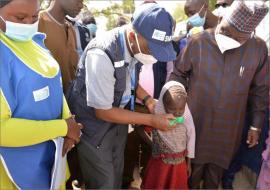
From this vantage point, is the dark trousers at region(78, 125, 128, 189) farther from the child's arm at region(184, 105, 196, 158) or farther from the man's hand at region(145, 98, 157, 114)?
the child's arm at region(184, 105, 196, 158)

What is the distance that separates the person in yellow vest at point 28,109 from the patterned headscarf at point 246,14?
1.35 m

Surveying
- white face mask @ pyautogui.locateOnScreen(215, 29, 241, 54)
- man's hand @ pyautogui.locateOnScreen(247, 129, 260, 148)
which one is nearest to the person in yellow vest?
white face mask @ pyautogui.locateOnScreen(215, 29, 241, 54)

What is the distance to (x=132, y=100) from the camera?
2.21 m

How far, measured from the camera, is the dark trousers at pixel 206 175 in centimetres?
289

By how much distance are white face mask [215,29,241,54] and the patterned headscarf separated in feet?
0.37

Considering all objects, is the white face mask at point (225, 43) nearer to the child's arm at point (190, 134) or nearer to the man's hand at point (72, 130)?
the child's arm at point (190, 134)

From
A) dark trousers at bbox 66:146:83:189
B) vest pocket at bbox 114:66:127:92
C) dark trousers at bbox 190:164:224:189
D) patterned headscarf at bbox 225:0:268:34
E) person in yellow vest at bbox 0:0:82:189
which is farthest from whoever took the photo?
Result: dark trousers at bbox 190:164:224:189

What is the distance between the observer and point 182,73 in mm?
2666

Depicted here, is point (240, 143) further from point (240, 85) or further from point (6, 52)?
point (6, 52)

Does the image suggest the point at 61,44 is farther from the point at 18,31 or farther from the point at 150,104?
the point at 18,31

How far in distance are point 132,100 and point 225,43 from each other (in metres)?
0.85

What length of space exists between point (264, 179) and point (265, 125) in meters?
0.69

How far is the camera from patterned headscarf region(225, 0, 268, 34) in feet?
7.43

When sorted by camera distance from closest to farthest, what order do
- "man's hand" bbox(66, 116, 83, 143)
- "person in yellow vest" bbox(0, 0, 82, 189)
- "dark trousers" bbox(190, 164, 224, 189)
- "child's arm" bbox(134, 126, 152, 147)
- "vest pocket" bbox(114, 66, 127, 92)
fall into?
"person in yellow vest" bbox(0, 0, 82, 189)
"man's hand" bbox(66, 116, 83, 143)
"vest pocket" bbox(114, 66, 127, 92)
"child's arm" bbox(134, 126, 152, 147)
"dark trousers" bbox(190, 164, 224, 189)
